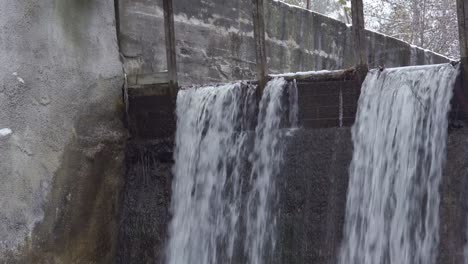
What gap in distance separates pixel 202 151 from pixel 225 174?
27 cm

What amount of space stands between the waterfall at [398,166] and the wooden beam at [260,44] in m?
0.76

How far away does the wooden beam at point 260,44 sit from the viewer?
541 centimetres

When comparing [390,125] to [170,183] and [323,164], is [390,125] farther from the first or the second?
[170,183]

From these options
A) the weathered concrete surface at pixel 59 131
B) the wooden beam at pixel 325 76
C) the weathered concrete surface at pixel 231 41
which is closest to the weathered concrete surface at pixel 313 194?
the wooden beam at pixel 325 76

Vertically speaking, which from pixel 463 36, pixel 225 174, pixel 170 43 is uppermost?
pixel 170 43

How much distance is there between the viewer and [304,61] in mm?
7422

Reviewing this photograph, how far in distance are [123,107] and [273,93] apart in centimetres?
127

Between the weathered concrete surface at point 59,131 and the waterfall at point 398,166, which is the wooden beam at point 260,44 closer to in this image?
the waterfall at point 398,166

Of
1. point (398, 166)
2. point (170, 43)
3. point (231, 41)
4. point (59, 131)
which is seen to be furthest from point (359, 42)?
point (59, 131)

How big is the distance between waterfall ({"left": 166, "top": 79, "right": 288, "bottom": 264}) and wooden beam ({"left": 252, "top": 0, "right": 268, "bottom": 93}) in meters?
0.08

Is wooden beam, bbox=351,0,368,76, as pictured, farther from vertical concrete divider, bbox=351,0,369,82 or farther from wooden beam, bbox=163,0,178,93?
wooden beam, bbox=163,0,178,93

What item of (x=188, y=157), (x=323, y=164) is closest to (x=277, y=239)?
(x=323, y=164)

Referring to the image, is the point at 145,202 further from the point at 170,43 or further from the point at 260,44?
the point at 260,44

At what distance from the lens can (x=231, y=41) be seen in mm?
6773
